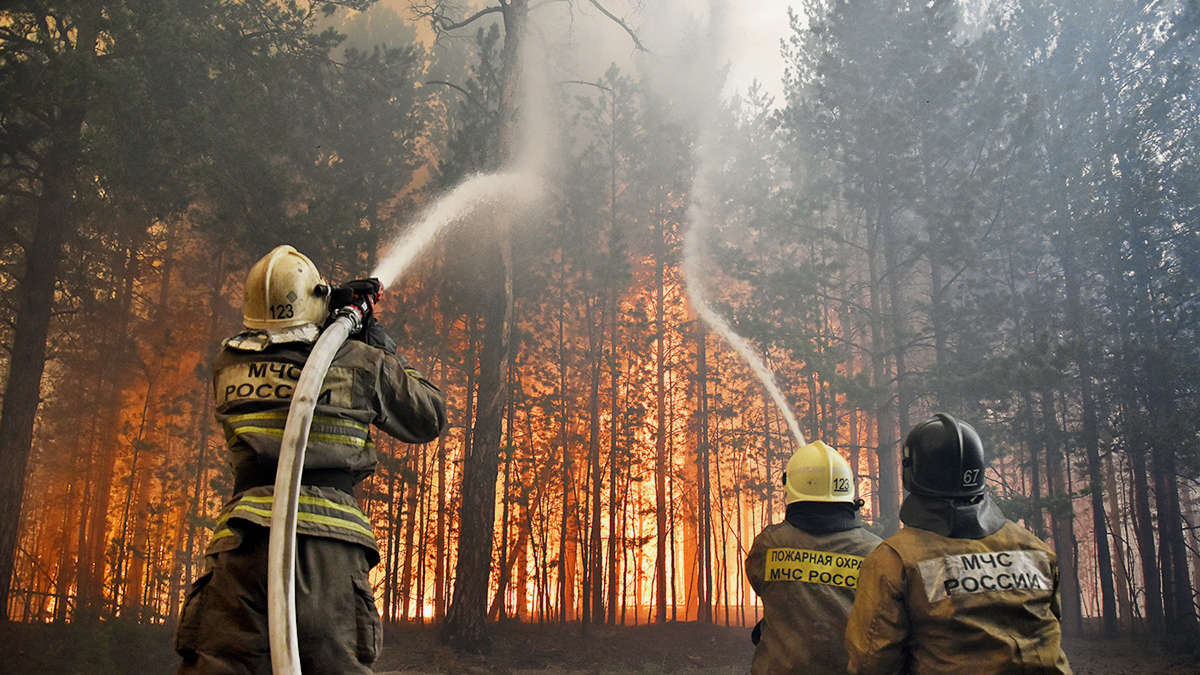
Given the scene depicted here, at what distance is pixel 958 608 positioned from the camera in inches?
102

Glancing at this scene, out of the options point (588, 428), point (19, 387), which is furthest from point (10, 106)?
point (588, 428)

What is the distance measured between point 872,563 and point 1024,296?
1445cm

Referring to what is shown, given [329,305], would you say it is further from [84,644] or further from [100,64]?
[100,64]

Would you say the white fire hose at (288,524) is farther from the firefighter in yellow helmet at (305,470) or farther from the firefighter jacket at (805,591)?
the firefighter jacket at (805,591)

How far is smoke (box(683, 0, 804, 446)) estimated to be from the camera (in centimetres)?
1836

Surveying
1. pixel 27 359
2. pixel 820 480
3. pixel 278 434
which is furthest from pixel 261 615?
pixel 27 359

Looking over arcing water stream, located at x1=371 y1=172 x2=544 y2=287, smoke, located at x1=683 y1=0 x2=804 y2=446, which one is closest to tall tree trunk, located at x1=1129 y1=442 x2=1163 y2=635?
smoke, located at x1=683 y1=0 x2=804 y2=446

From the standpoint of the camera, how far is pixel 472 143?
13.5 meters

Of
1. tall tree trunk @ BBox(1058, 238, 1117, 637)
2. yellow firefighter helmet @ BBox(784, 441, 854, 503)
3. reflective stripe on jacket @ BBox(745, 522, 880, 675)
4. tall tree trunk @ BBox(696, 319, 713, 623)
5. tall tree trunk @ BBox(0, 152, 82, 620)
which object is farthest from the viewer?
tall tree trunk @ BBox(696, 319, 713, 623)

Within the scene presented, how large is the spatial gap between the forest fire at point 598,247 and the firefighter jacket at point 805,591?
18.4ft

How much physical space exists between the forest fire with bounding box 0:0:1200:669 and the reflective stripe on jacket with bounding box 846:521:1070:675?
22.3 ft

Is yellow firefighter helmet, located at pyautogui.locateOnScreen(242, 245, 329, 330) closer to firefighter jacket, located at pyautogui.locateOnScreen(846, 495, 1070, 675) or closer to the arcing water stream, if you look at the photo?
firefighter jacket, located at pyautogui.locateOnScreen(846, 495, 1070, 675)

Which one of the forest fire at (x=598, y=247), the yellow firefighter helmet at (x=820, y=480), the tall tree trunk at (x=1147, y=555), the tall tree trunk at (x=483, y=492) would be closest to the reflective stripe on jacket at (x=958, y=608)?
the yellow firefighter helmet at (x=820, y=480)

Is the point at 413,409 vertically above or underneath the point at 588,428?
underneath
